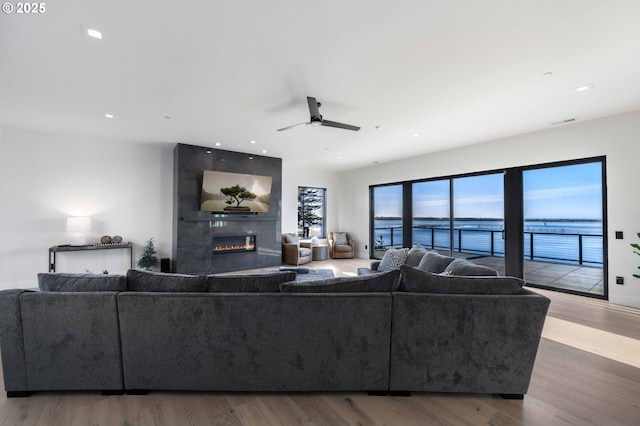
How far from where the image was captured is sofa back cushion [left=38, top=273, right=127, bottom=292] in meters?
1.97

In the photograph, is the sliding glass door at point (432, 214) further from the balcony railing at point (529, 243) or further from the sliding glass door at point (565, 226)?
the sliding glass door at point (565, 226)

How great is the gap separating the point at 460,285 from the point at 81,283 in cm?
270

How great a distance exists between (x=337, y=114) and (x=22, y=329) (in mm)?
3903

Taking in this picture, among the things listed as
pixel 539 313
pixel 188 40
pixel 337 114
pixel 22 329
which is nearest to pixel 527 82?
pixel 337 114

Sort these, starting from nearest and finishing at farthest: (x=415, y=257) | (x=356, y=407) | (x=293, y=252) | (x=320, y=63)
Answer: (x=356, y=407) < (x=320, y=63) < (x=415, y=257) < (x=293, y=252)

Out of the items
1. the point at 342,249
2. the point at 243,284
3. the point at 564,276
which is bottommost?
the point at 564,276

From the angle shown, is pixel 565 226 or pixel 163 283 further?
pixel 565 226

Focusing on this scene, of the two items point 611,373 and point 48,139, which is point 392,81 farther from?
point 48,139

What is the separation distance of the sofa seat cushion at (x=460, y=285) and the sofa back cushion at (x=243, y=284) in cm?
100

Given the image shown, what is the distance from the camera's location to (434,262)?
3492 mm

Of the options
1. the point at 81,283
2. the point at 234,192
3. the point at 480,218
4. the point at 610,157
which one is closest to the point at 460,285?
the point at 81,283

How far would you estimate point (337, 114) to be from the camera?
414 centimetres

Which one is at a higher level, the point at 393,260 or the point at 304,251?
the point at 393,260

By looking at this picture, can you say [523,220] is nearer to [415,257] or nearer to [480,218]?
[480,218]
